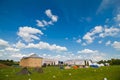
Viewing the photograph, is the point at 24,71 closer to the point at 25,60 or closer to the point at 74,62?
the point at 25,60

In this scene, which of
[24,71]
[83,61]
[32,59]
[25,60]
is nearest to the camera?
[24,71]

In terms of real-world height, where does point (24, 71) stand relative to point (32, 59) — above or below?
below

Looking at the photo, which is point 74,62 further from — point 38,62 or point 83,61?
point 38,62

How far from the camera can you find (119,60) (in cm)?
11294

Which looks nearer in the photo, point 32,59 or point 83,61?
point 32,59

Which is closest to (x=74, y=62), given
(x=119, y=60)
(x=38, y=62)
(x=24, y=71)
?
(x=38, y=62)

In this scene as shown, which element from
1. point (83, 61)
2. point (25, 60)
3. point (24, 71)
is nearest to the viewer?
point (24, 71)

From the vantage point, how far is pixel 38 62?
148m

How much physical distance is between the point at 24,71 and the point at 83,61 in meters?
154

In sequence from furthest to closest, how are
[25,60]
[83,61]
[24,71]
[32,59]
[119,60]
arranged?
1. [83,61]
2. [25,60]
3. [32,59]
4. [119,60]
5. [24,71]

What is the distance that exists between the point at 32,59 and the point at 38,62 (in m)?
6.36

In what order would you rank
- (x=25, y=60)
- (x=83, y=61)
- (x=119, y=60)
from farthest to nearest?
(x=83, y=61), (x=25, y=60), (x=119, y=60)

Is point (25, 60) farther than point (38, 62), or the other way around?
point (25, 60)

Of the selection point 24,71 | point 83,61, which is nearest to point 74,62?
point 83,61
